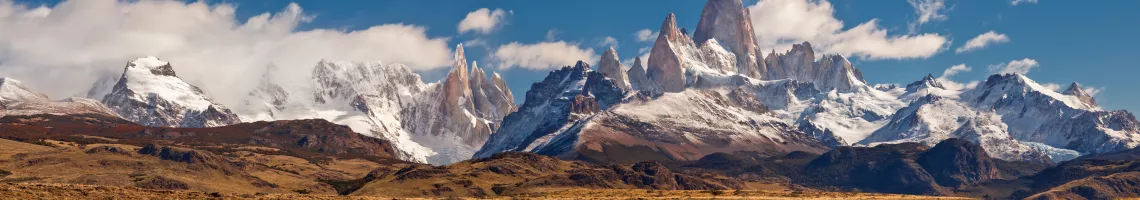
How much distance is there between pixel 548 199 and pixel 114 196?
60618 mm

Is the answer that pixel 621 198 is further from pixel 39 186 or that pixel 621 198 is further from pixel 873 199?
pixel 39 186

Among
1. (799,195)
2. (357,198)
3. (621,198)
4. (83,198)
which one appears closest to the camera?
(83,198)

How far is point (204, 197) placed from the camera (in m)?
134

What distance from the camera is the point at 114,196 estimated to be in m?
132

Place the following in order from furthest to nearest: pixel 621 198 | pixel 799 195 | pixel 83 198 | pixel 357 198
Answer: pixel 799 195, pixel 621 198, pixel 357 198, pixel 83 198

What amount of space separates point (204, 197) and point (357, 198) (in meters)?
23.4

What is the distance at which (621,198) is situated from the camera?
16825cm

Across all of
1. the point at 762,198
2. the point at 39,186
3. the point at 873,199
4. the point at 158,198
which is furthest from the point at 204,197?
the point at 873,199

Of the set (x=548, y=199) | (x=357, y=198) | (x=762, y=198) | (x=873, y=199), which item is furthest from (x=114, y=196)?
(x=873, y=199)

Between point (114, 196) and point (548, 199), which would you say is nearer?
point (114, 196)

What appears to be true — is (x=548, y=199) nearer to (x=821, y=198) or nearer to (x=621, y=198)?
(x=621, y=198)

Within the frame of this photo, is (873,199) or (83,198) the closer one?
(83,198)

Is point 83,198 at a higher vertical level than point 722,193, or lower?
lower

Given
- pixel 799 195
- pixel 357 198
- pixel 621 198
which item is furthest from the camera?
pixel 799 195
